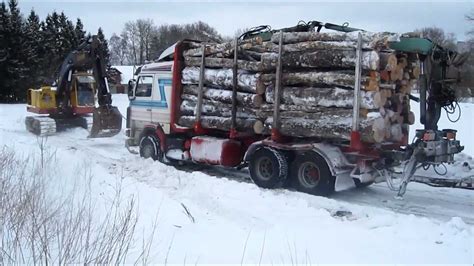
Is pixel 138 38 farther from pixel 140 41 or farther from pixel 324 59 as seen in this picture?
pixel 324 59

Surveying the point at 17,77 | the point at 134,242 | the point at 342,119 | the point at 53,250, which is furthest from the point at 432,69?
the point at 17,77

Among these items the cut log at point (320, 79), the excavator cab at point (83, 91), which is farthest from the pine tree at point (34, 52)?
the cut log at point (320, 79)

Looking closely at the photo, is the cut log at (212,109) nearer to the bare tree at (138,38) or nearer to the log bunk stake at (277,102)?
the log bunk stake at (277,102)

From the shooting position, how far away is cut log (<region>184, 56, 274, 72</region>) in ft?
36.7

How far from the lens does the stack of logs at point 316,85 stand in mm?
9281

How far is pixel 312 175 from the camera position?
1038cm

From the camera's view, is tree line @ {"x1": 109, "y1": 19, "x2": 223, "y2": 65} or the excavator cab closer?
the excavator cab

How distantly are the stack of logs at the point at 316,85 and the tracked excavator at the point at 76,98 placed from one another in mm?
6647

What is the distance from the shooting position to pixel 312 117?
10.1 meters

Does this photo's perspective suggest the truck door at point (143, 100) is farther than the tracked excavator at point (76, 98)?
No

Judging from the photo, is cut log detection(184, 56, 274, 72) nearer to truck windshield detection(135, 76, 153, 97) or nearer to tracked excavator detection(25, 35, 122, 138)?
truck windshield detection(135, 76, 153, 97)

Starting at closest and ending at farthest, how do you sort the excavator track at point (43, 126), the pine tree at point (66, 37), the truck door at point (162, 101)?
the truck door at point (162, 101), the excavator track at point (43, 126), the pine tree at point (66, 37)

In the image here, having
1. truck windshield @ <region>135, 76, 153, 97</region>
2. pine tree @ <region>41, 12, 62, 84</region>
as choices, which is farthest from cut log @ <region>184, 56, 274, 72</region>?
pine tree @ <region>41, 12, 62, 84</region>

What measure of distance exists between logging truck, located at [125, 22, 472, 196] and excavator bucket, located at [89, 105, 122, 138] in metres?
4.91
